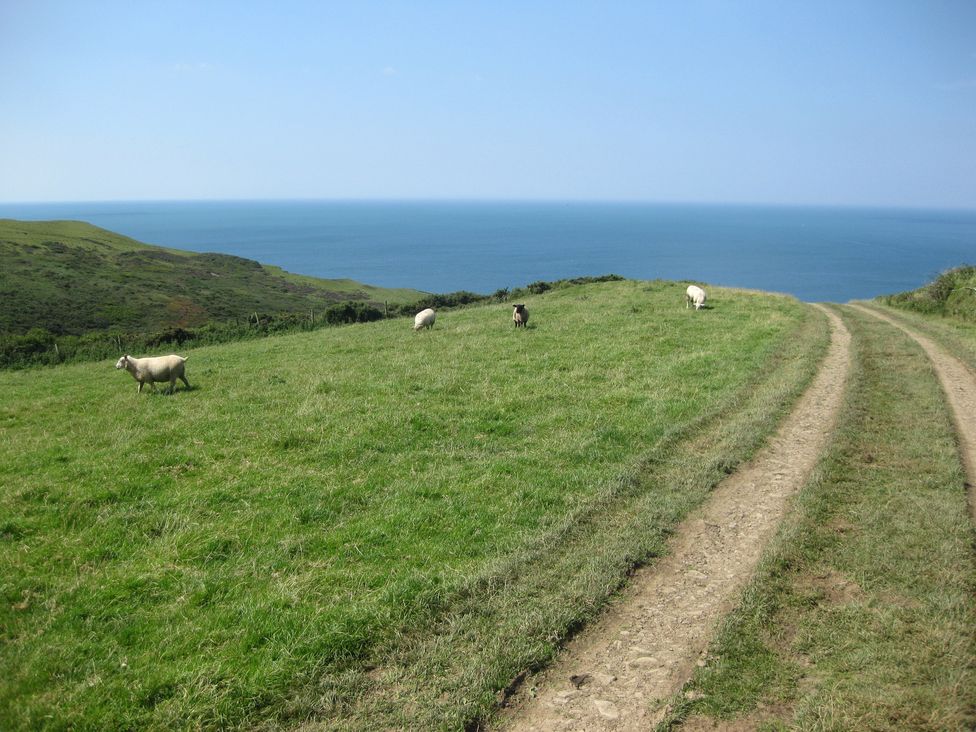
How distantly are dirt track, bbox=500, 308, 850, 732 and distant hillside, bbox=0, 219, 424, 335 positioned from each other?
59.1 meters

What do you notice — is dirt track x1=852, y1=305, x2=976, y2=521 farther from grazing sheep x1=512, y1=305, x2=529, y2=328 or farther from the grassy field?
grazing sheep x1=512, y1=305, x2=529, y2=328

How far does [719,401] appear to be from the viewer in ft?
53.4

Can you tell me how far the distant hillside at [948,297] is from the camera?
1325 inches

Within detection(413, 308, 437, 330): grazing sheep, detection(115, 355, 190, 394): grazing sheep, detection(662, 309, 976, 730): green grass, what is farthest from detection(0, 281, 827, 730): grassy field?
detection(413, 308, 437, 330): grazing sheep

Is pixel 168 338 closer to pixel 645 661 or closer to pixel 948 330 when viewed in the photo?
pixel 645 661

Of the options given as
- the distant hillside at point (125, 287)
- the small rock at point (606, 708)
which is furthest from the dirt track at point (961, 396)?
the distant hillside at point (125, 287)

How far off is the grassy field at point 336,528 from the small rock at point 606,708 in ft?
2.72

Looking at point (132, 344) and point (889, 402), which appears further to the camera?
point (132, 344)

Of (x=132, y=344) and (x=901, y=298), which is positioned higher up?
(x=901, y=298)

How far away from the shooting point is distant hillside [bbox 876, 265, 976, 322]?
33656 millimetres

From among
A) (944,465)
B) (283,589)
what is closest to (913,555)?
(944,465)

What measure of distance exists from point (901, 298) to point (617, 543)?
4327 centimetres

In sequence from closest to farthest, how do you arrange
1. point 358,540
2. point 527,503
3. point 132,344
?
point 358,540
point 527,503
point 132,344

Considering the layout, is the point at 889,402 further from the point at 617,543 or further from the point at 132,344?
the point at 132,344
